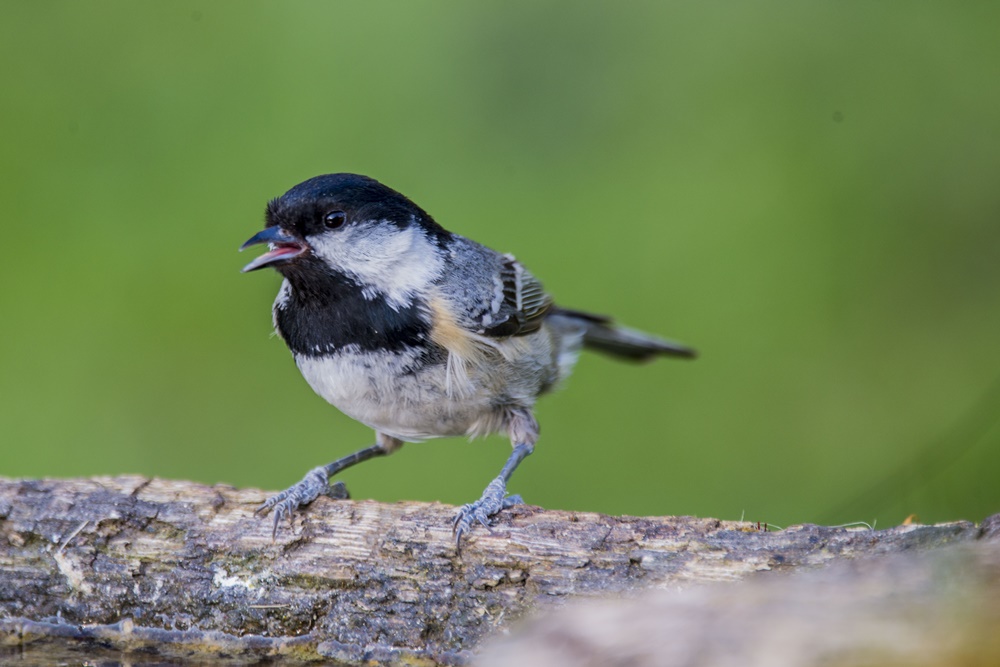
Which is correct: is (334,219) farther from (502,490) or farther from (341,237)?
(502,490)

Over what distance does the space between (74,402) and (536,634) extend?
4.54 meters

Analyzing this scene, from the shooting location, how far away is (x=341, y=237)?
386 centimetres

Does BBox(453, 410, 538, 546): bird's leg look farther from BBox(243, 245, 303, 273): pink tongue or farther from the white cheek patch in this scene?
BBox(243, 245, 303, 273): pink tongue

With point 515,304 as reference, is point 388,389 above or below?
below

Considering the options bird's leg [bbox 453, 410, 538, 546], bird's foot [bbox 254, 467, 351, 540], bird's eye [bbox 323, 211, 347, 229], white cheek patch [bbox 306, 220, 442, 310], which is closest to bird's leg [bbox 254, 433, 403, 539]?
bird's foot [bbox 254, 467, 351, 540]

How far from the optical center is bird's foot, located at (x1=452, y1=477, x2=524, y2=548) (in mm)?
3468

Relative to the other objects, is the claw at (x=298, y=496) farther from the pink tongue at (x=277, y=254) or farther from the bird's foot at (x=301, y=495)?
the pink tongue at (x=277, y=254)

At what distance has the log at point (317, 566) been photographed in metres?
3.21

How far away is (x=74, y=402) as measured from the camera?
19.4 feet

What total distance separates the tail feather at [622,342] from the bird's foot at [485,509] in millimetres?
1605

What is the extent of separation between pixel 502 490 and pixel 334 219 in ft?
4.05

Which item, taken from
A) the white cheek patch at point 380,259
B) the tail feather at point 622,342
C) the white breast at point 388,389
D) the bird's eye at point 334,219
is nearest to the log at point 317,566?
the white breast at point 388,389

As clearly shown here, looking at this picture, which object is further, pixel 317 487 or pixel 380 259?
pixel 317 487

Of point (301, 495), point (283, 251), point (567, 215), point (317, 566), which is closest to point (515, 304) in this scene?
point (283, 251)
